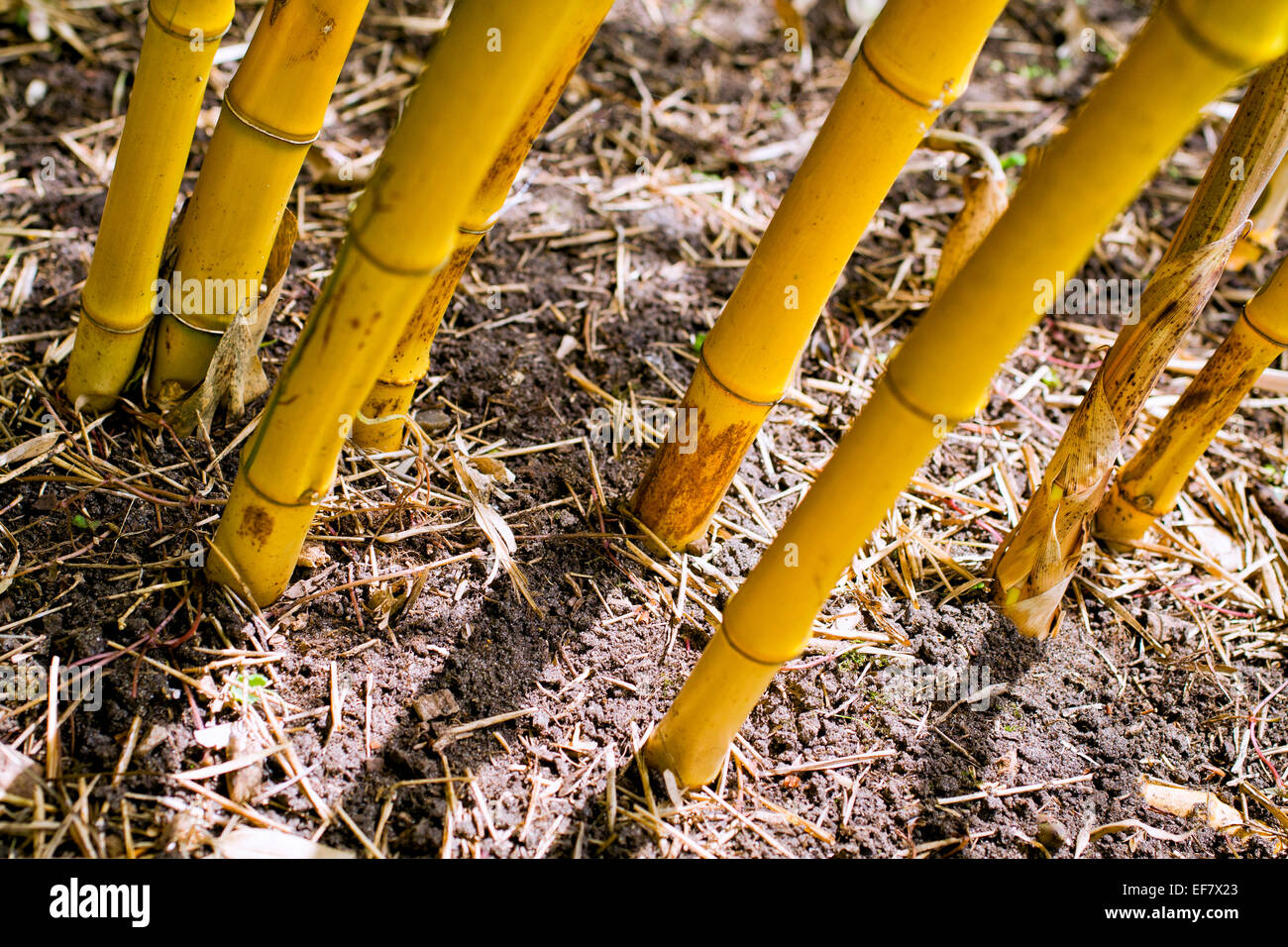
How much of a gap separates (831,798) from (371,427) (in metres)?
1.02

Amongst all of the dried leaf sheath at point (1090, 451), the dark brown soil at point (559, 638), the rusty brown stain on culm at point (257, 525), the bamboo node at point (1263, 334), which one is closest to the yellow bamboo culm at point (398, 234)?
the rusty brown stain on culm at point (257, 525)

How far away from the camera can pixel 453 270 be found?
166 cm

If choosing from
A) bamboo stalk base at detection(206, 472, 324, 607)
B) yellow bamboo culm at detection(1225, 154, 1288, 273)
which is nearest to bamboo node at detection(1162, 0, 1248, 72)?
bamboo stalk base at detection(206, 472, 324, 607)

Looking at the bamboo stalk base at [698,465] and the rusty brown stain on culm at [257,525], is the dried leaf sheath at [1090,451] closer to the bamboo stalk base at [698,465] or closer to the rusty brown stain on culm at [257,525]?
the bamboo stalk base at [698,465]

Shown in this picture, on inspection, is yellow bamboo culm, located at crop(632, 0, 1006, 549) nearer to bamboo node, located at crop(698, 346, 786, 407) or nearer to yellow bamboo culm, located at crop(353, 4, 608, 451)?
bamboo node, located at crop(698, 346, 786, 407)

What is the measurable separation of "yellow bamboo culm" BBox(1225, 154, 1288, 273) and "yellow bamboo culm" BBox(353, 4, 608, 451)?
191cm

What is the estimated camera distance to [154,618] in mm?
1527

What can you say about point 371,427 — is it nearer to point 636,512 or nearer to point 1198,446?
point 636,512

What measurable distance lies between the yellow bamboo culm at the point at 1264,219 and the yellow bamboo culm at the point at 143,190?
2.39m

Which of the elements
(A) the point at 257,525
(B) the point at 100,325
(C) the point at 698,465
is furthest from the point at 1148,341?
(B) the point at 100,325

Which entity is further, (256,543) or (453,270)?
(453,270)

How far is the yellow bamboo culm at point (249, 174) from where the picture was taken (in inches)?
57.8

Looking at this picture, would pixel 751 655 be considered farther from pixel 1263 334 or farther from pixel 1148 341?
pixel 1263 334

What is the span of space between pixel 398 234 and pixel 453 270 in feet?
A: 1.70
